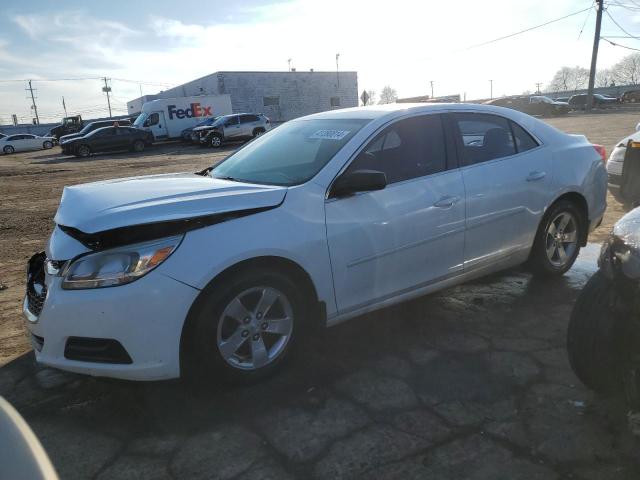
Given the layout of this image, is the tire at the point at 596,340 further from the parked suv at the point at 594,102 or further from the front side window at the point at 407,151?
the parked suv at the point at 594,102

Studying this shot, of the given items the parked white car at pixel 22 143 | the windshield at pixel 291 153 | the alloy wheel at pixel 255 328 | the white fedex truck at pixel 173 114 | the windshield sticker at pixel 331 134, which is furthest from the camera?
the parked white car at pixel 22 143

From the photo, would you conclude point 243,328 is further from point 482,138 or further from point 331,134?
point 482,138

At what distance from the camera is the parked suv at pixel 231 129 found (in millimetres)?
27703

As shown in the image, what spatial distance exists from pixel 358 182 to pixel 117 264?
4.71ft

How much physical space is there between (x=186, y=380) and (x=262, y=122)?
27822 millimetres

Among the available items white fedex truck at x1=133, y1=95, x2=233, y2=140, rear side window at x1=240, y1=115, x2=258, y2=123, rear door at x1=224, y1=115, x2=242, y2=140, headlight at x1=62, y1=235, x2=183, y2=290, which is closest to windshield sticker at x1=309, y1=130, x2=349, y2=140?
headlight at x1=62, y1=235, x2=183, y2=290

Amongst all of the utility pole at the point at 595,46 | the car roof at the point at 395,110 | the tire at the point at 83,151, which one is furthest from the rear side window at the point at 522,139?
the utility pole at the point at 595,46

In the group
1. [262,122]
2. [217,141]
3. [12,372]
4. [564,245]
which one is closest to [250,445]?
[12,372]

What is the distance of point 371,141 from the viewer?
3.46 metres

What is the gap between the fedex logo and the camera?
111 feet

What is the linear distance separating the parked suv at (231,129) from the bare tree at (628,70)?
9690 centimetres

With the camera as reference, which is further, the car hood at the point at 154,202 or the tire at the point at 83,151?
the tire at the point at 83,151

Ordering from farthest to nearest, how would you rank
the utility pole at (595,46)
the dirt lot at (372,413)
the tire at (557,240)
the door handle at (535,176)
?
the utility pole at (595,46)
the tire at (557,240)
the door handle at (535,176)
the dirt lot at (372,413)

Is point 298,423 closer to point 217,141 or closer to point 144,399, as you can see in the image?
point 144,399
